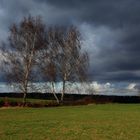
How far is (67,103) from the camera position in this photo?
2282 inches

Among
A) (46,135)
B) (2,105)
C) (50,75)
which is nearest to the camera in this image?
(46,135)

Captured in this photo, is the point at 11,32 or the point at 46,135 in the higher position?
the point at 11,32

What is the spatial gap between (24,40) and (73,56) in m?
9.11

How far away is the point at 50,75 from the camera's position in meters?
55.0

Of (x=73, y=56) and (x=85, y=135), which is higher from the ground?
(x=73, y=56)

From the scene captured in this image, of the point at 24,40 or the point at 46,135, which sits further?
the point at 24,40

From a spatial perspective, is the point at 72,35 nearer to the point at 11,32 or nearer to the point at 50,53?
the point at 50,53

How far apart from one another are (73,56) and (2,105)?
13.7 m

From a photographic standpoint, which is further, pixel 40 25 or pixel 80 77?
pixel 80 77

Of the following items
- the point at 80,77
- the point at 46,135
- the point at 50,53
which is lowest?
the point at 46,135

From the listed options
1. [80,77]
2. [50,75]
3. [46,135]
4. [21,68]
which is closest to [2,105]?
[21,68]

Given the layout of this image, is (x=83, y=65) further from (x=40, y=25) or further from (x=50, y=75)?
(x=40, y=25)

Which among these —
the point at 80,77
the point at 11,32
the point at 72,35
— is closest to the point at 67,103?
the point at 80,77

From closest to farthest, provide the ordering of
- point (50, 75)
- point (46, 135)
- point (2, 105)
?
point (46, 135) < point (2, 105) < point (50, 75)
